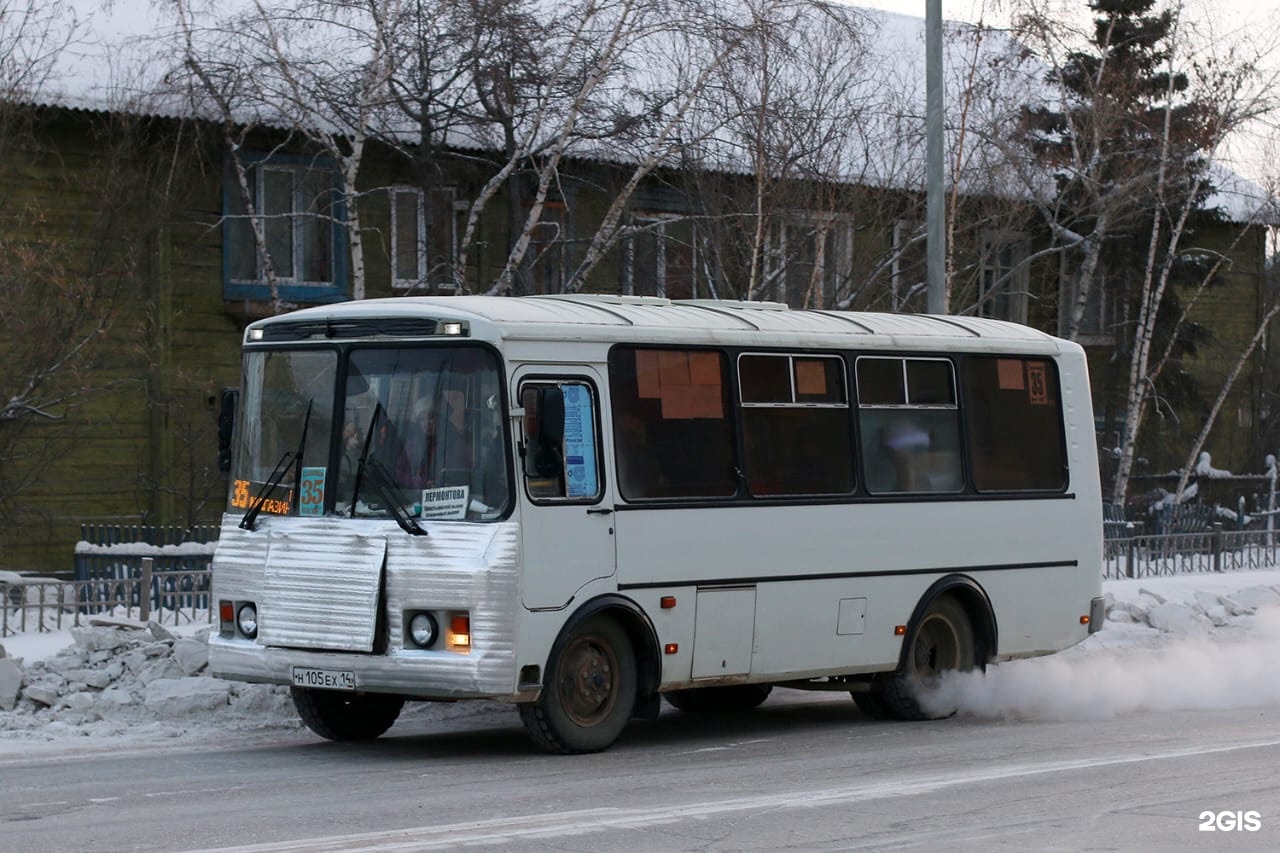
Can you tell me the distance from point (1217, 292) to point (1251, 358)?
167 cm

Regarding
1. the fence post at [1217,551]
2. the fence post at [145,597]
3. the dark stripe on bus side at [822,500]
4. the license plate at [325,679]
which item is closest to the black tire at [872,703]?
the dark stripe on bus side at [822,500]

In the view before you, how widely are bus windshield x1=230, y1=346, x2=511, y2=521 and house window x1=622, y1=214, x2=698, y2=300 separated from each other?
45.2ft

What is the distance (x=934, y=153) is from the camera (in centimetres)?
1759

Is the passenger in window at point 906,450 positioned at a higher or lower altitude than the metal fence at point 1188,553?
higher

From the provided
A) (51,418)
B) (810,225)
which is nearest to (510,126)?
(810,225)

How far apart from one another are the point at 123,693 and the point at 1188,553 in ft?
60.4

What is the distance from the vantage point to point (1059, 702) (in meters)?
14.4

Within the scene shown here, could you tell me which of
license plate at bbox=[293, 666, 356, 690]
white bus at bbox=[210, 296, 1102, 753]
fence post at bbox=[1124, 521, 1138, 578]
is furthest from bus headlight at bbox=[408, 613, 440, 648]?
fence post at bbox=[1124, 521, 1138, 578]

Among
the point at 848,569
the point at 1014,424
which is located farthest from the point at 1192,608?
the point at 848,569

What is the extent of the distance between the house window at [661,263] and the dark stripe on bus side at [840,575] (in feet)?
37.2

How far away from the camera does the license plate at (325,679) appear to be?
34.9ft

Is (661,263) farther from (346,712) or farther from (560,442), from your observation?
(560,442)

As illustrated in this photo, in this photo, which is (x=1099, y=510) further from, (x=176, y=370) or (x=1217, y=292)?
(x=1217, y=292)

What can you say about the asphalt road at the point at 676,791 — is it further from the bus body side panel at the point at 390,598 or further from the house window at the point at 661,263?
the house window at the point at 661,263
